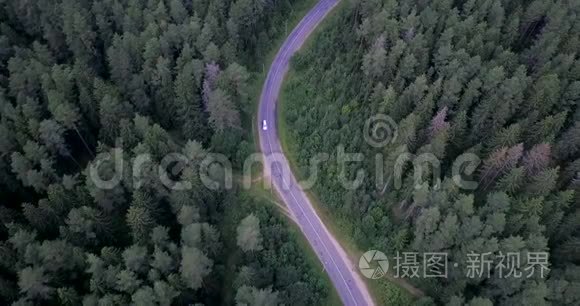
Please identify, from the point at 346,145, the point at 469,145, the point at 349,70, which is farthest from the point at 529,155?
the point at 349,70

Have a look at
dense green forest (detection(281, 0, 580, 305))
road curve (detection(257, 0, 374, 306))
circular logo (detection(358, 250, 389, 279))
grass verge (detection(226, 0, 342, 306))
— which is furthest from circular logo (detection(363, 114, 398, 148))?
grass verge (detection(226, 0, 342, 306))

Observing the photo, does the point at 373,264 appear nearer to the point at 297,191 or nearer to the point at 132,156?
the point at 297,191

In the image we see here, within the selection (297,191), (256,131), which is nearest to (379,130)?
(297,191)

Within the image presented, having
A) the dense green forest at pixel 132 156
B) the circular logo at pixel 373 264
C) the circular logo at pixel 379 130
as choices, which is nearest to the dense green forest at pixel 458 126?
the circular logo at pixel 379 130

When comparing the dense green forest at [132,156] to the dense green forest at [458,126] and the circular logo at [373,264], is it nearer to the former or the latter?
the circular logo at [373,264]

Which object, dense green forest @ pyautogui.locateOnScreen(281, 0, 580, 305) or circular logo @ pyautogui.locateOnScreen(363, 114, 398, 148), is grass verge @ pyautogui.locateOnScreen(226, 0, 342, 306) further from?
circular logo @ pyautogui.locateOnScreen(363, 114, 398, 148)
